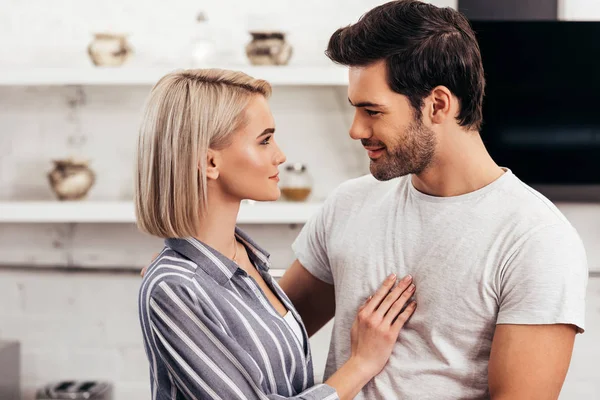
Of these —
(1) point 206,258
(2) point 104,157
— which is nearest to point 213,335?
(1) point 206,258

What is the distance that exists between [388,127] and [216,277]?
446mm

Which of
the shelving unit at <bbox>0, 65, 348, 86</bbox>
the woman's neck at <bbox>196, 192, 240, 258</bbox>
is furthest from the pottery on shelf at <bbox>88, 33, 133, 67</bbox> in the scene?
the woman's neck at <bbox>196, 192, 240, 258</bbox>

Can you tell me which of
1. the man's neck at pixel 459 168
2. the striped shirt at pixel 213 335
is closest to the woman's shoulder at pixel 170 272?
the striped shirt at pixel 213 335

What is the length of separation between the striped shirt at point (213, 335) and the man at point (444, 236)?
0.63ft

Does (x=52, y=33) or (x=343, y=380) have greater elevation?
(x=52, y=33)

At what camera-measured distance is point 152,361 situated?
49.5 inches

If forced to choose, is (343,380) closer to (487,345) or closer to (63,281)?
(487,345)

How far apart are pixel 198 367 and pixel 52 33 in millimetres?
2223

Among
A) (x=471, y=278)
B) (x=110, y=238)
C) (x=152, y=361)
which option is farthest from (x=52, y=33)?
(x=471, y=278)

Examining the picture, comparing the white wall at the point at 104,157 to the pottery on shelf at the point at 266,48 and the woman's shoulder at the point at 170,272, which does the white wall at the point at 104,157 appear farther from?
the woman's shoulder at the point at 170,272

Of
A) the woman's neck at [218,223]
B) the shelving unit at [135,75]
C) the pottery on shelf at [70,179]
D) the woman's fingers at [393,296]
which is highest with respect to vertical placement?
the shelving unit at [135,75]

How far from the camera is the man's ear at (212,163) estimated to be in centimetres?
133

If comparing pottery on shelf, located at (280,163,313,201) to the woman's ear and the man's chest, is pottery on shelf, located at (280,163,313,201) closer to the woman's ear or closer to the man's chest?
the man's chest

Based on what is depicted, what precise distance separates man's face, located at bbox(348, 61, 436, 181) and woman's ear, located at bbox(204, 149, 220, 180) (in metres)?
0.28
